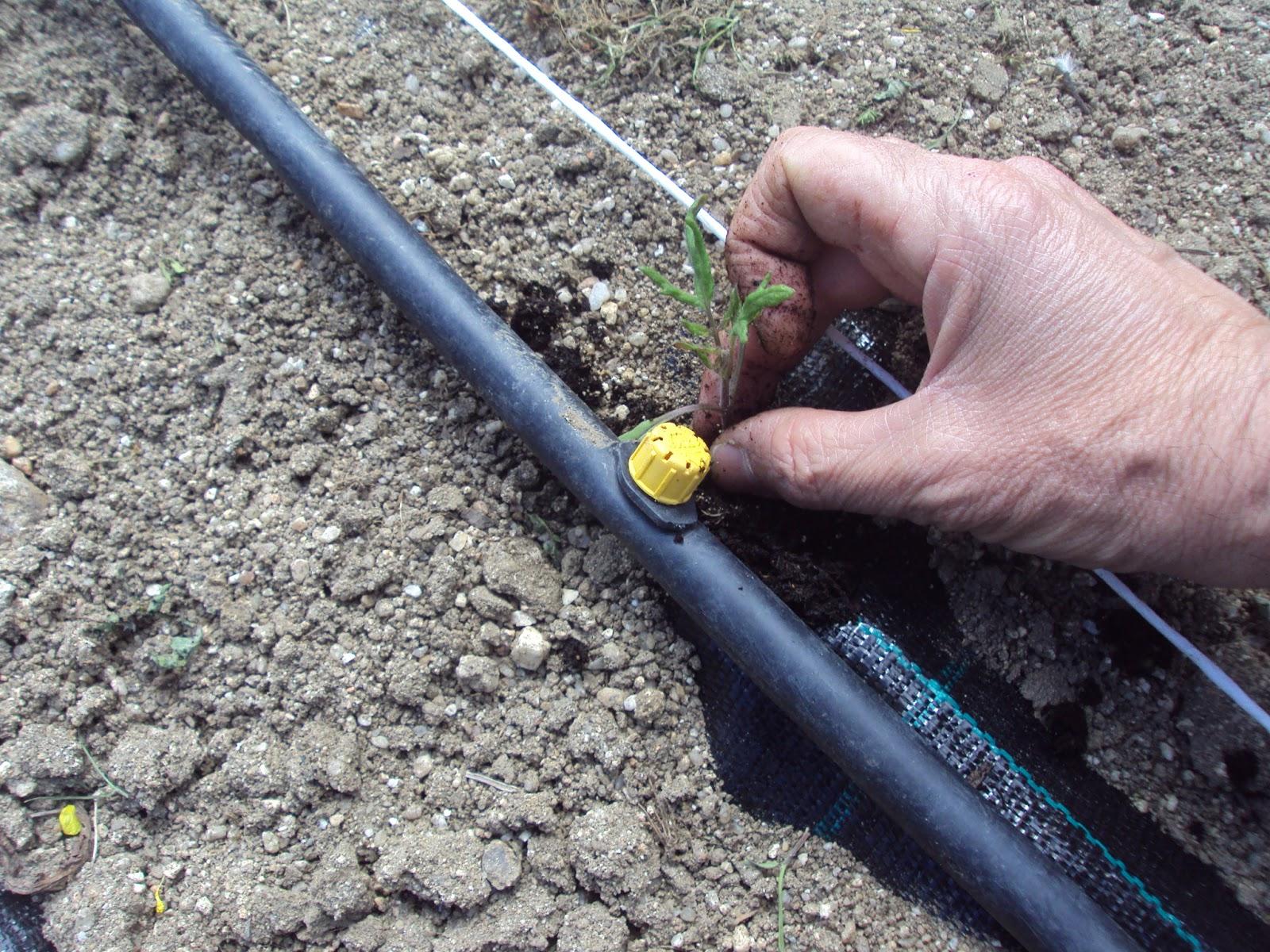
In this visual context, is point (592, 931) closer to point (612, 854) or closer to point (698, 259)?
point (612, 854)

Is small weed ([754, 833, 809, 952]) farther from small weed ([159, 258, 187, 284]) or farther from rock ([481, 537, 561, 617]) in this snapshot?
small weed ([159, 258, 187, 284])

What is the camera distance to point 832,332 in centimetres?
174

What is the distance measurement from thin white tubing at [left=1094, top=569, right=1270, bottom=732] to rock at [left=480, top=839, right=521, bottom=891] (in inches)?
44.8

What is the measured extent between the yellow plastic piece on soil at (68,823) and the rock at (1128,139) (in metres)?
2.49

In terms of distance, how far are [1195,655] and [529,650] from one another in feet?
3.96

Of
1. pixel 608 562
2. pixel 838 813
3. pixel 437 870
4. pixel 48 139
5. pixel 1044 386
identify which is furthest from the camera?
pixel 48 139

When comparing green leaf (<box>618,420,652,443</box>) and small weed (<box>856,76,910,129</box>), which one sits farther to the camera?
small weed (<box>856,76,910,129</box>)

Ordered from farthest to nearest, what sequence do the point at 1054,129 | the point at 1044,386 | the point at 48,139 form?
the point at 1054,129 → the point at 48,139 → the point at 1044,386

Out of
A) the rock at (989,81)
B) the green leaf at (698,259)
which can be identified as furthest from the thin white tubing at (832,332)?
the rock at (989,81)

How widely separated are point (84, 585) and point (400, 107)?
1219 mm

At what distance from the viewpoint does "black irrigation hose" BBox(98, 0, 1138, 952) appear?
4.34 ft

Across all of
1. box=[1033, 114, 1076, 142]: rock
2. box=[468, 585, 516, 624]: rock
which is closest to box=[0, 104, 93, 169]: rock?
box=[468, 585, 516, 624]: rock

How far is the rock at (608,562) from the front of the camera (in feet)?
5.27

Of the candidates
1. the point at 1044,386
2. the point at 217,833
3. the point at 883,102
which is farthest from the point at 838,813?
the point at 883,102
